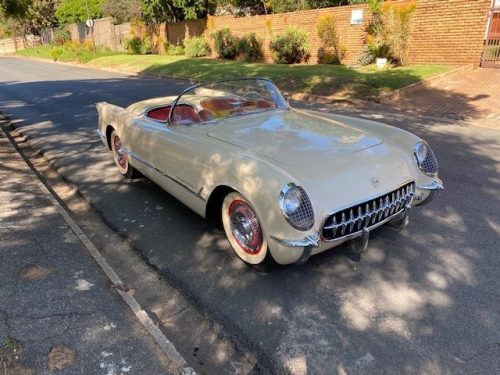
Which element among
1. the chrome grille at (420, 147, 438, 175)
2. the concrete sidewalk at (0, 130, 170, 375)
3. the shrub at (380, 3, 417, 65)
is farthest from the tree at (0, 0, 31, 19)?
the shrub at (380, 3, 417, 65)

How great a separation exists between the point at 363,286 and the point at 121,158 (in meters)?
3.60

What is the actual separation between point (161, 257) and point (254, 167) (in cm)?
124

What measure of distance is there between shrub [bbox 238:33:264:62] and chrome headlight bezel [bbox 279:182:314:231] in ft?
63.8

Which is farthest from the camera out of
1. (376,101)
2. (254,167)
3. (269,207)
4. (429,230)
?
(376,101)

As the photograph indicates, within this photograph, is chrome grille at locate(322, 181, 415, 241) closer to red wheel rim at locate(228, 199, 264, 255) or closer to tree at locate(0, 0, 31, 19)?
red wheel rim at locate(228, 199, 264, 255)

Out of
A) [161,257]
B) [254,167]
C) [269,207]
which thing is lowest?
[161,257]

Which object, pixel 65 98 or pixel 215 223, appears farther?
pixel 65 98

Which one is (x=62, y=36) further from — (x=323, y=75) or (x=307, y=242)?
(x=307, y=242)

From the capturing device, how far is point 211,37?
2420cm

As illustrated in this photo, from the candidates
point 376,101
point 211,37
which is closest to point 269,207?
point 376,101

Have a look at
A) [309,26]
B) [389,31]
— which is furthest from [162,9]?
[389,31]

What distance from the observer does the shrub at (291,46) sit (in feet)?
59.5

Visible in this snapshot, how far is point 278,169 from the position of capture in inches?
111

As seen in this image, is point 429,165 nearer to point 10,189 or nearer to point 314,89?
point 10,189
